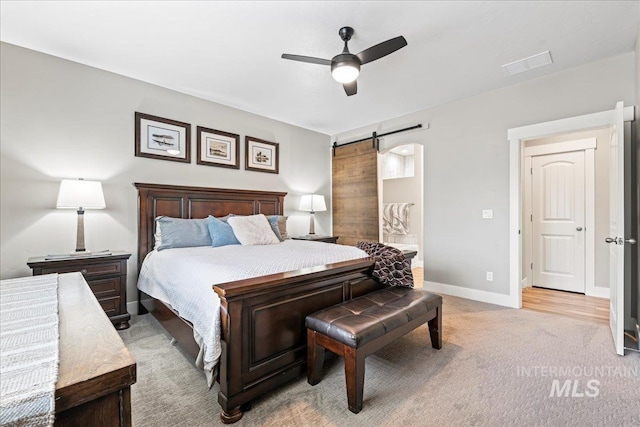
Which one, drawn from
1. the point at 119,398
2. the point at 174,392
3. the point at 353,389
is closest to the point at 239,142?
the point at 174,392

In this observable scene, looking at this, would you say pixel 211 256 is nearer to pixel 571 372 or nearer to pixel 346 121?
pixel 571 372

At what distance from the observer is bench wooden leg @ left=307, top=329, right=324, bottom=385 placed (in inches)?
76.2

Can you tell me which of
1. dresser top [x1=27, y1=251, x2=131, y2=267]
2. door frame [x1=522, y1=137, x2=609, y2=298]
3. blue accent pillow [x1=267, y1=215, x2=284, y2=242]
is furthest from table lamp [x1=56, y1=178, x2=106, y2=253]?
door frame [x1=522, y1=137, x2=609, y2=298]

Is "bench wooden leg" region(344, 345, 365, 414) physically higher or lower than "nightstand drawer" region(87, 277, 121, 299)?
lower

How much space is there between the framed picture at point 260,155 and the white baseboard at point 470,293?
3.02 m

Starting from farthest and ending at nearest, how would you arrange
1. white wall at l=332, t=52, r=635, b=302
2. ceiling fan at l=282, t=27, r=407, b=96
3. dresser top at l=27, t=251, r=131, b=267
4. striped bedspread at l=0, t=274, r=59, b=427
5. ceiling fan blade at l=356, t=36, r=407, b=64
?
1. white wall at l=332, t=52, r=635, b=302
2. dresser top at l=27, t=251, r=131, b=267
3. ceiling fan at l=282, t=27, r=407, b=96
4. ceiling fan blade at l=356, t=36, r=407, b=64
5. striped bedspread at l=0, t=274, r=59, b=427

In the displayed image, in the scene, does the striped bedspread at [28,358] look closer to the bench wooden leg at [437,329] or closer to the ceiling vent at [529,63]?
the bench wooden leg at [437,329]

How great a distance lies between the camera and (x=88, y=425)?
615mm

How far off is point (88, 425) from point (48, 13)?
10.3 ft

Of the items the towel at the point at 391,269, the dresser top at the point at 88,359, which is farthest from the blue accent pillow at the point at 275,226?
the dresser top at the point at 88,359

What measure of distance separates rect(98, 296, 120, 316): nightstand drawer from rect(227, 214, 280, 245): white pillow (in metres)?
1.31

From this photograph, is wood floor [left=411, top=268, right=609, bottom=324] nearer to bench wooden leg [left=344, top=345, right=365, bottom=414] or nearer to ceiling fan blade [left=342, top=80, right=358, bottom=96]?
bench wooden leg [left=344, top=345, right=365, bottom=414]

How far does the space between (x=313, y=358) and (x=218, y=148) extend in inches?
125

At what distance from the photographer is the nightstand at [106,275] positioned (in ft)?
8.54
